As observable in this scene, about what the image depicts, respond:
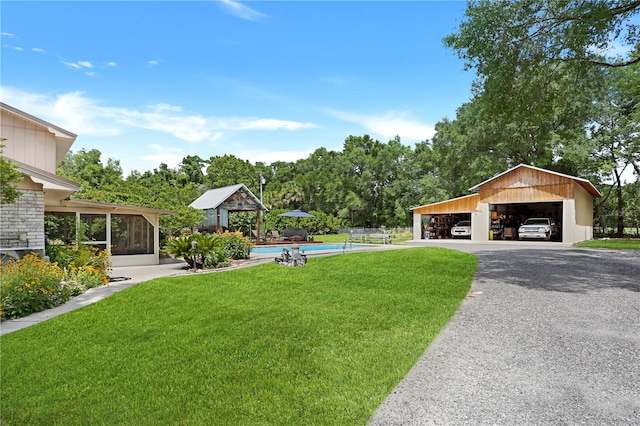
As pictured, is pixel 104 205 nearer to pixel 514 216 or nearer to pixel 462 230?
pixel 462 230

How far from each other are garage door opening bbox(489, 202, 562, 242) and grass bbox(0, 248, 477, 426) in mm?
20931

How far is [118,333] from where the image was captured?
18.8 feet

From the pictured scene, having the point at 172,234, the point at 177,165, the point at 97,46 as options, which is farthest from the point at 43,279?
the point at 177,165

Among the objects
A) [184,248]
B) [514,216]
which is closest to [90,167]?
[184,248]

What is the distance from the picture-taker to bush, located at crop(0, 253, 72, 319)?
6948mm

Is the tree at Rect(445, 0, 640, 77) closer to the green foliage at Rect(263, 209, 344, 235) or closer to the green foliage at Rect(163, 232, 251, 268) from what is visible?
the green foliage at Rect(163, 232, 251, 268)

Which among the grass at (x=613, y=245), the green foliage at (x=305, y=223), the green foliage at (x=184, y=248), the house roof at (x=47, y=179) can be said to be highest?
→ the house roof at (x=47, y=179)

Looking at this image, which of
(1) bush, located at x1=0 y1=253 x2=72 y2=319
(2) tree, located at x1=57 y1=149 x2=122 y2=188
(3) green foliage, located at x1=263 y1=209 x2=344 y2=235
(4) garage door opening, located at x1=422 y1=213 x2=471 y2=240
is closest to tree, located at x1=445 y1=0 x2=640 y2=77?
(1) bush, located at x1=0 y1=253 x2=72 y2=319

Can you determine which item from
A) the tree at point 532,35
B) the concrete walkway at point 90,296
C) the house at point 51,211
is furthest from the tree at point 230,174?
the tree at point 532,35

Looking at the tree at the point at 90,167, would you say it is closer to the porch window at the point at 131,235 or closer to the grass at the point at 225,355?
the porch window at the point at 131,235

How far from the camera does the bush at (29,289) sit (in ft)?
22.8

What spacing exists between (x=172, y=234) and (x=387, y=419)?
2046 centimetres

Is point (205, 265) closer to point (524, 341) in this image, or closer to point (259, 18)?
point (259, 18)

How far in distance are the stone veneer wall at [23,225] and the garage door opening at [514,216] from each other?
24.1 meters
